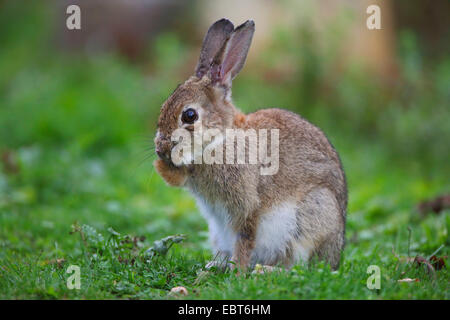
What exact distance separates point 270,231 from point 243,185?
473mm

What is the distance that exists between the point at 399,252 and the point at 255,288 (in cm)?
239

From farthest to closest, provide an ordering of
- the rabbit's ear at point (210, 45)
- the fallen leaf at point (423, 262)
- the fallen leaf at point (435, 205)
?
the fallen leaf at point (435, 205), the rabbit's ear at point (210, 45), the fallen leaf at point (423, 262)

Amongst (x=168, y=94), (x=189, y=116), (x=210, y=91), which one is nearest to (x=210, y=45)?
(x=210, y=91)

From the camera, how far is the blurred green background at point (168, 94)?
24.4 ft

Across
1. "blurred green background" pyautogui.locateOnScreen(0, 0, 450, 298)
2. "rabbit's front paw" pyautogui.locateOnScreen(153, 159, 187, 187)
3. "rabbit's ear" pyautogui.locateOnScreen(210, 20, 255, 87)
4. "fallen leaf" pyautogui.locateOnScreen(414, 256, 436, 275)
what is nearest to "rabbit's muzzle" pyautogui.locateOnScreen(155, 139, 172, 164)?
"rabbit's front paw" pyautogui.locateOnScreen(153, 159, 187, 187)

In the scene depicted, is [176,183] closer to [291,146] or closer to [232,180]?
[232,180]

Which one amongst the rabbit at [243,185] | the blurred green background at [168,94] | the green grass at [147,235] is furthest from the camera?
the blurred green background at [168,94]

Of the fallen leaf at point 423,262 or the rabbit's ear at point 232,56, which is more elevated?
the rabbit's ear at point 232,56

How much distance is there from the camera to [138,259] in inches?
201

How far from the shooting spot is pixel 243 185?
5215 millimetres

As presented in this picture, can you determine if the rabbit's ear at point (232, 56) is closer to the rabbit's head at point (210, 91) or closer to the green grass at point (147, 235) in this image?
the rabbit's head at point (210, 91)

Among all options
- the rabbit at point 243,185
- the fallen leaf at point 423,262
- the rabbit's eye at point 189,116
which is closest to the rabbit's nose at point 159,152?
the rabbit at point 243,185

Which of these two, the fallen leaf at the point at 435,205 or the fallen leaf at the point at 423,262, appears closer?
the fallen leaf at the point at 423,262
